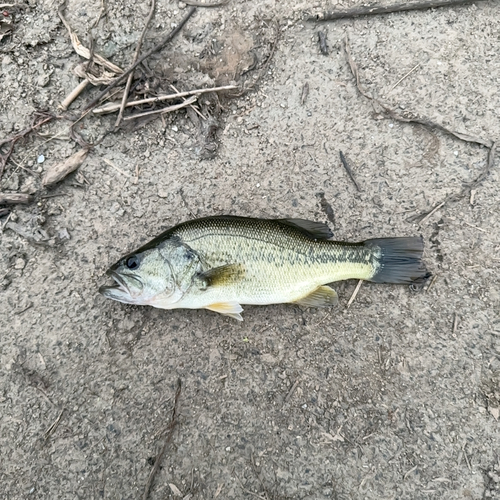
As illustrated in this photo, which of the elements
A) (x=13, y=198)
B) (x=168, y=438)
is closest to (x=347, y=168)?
(x=168, y=438)

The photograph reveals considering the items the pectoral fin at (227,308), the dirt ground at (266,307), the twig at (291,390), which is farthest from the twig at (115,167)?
the twig at (291,390)

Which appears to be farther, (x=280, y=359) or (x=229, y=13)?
(x=229, y=13)

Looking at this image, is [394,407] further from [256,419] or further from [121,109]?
[121,109]

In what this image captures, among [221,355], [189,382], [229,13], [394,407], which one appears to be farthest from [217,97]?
[394,407]

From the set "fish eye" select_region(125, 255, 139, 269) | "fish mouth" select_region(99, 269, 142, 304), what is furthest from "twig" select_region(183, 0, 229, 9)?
"fish mouth" select_region(99, 269, 142, 304)

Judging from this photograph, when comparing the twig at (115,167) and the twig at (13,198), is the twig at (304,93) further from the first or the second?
the twig at (13,198)
